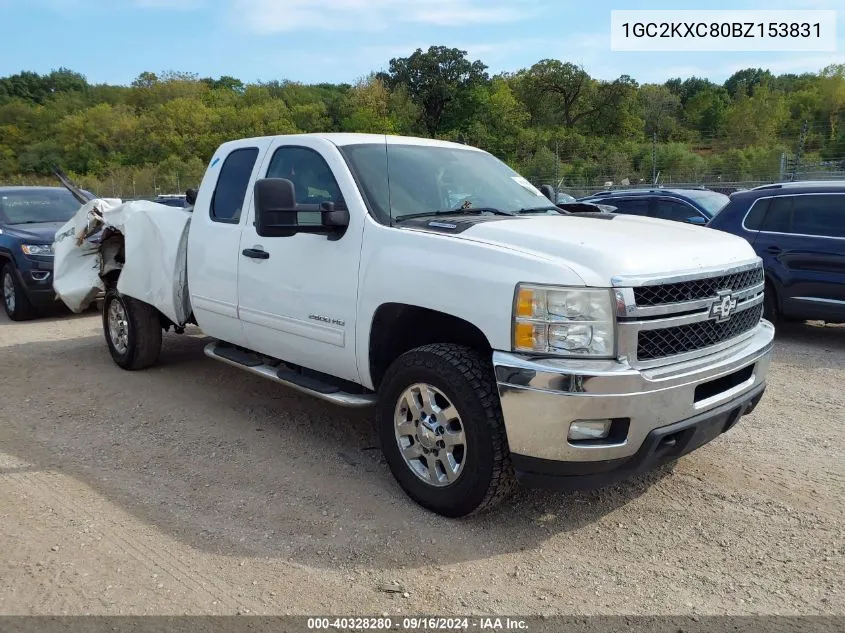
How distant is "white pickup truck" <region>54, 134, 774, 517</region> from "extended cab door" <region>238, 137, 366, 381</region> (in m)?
0.01

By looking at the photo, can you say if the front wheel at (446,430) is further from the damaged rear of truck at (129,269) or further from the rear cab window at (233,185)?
the damaged rear of truck at (129,269)

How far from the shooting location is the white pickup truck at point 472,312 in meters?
3.00

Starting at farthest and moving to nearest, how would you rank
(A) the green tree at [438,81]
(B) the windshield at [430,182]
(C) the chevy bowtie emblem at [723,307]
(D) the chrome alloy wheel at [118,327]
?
(A) the green tree at [438,81] < (D) the chrome alloy wheel at [118,327] < (B) the windshield at [430,182] < (C) the chevy bowtie emblem at [723,307]

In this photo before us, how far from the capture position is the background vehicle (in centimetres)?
1066

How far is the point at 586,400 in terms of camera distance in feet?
9.55

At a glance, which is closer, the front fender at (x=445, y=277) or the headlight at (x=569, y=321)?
the headlight at (x=569, y=321)

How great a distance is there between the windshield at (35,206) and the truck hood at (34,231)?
27 cm

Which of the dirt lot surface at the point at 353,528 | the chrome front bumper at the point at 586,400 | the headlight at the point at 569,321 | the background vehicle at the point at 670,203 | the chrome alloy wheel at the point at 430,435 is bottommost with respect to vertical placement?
the dirt lot surface at the point at 353,528

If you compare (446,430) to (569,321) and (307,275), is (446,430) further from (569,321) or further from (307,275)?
(307,275)

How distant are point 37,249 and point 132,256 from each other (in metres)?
4.09

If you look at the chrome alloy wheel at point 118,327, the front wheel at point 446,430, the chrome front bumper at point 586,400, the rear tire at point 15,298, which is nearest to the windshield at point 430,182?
the front wheel at point 446,430

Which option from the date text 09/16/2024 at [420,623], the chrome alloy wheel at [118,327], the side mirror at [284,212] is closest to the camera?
the date text 09/16/2024 at [420,623]

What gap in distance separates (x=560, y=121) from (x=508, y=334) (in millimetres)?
79264

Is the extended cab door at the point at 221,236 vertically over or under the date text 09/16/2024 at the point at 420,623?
over
